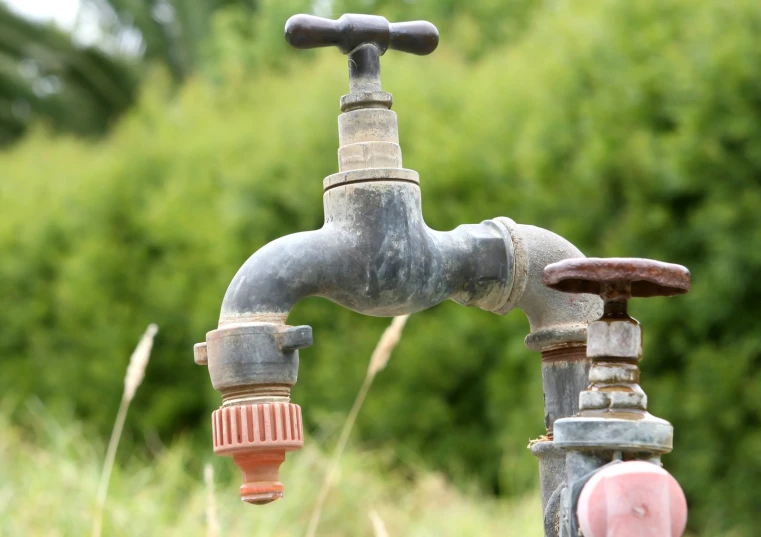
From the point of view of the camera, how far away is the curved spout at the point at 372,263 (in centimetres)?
132

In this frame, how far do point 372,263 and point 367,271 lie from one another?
0.01 metres

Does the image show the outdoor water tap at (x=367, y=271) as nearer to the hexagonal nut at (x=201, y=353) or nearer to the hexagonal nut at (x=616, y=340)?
the hexagonal nut at (x=201, y=353)

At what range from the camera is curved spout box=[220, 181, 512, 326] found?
132 cm

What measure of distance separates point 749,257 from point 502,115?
158 centimetres

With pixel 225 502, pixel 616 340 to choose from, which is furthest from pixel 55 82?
pixel 616 340

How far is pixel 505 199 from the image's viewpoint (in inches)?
202

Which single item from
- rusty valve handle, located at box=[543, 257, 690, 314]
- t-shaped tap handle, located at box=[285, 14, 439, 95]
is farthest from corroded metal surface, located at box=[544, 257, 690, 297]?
t-shaped tap handle, located at box=[285, 14, 439, 95]

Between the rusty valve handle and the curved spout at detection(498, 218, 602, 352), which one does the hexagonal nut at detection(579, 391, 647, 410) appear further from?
the curved spout at detection(498, 218, 602, 352)

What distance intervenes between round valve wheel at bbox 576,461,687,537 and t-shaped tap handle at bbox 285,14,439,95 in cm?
60

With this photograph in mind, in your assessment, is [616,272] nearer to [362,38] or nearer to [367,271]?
[367,271]

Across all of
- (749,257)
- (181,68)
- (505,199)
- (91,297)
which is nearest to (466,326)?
(505,199)

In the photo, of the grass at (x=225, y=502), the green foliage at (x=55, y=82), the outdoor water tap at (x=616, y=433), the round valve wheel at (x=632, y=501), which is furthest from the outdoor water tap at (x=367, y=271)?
the green foliage at (x=55, y=82)

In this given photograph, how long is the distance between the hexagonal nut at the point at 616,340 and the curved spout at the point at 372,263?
27 centimetres

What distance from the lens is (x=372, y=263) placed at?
4.50 ft
